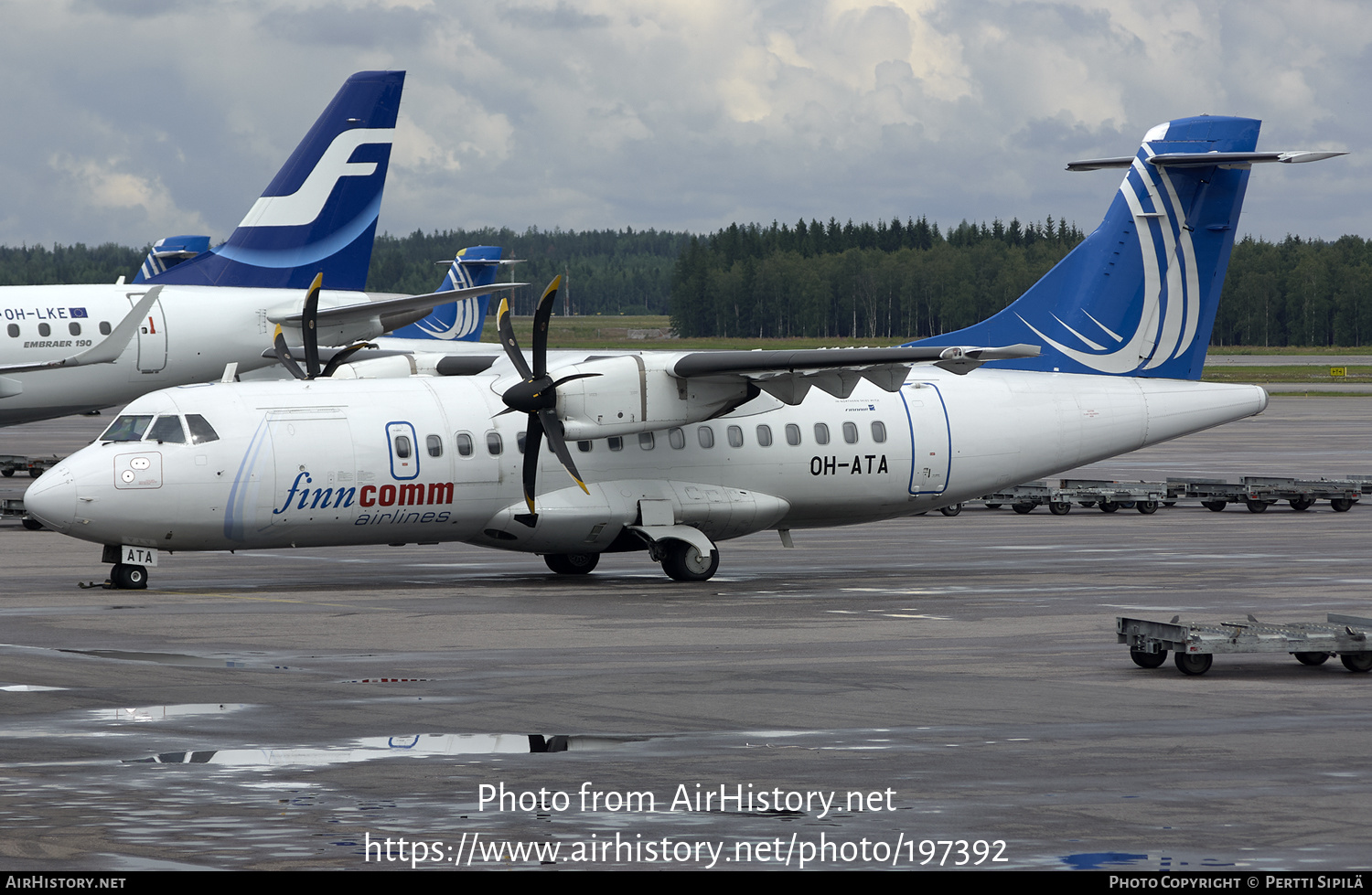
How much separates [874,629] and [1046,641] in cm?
215

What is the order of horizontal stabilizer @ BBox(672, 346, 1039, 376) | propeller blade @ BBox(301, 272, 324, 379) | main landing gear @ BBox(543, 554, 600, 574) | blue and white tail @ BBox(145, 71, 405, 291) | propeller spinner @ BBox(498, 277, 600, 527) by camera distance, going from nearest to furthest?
horizontal stabilizer @ BBox(672, 346, 1039, 376) < propeller spinner @ BBox(498, 277, 600, 527) < main landing gear @ BBox(543, 554, 600, 574) < propeller blade @ BBox(301, 272, 324, 379) < blue and white tail @ BBox(145, 71, 405, 291)

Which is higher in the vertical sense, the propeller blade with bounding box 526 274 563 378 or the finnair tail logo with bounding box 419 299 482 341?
the finnair tail logo with bounding box 419 299 482 341

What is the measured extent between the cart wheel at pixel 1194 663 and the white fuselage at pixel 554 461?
11.2m

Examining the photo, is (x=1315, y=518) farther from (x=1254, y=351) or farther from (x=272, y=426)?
(x=1254, y=351)

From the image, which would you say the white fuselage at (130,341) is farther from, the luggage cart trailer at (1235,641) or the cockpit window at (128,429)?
the luggage cart trailer at (1235,641)

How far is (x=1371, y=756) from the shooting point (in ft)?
41.3

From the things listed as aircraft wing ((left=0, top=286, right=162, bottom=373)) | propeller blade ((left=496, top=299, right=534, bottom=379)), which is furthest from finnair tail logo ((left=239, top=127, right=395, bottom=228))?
propeller blade ((left=496, top=299, right=534, bottom=379))

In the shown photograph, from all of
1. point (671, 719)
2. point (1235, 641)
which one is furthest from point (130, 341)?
point (1235, 641)

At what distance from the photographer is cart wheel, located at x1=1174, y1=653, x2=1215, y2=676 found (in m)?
16.5

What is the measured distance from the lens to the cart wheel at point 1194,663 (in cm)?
1648

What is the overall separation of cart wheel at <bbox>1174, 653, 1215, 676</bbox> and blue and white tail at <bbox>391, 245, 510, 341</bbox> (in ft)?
196

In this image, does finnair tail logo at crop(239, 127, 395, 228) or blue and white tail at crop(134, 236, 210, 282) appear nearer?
finnair tail logo at crop(239, 127, 395, 228)

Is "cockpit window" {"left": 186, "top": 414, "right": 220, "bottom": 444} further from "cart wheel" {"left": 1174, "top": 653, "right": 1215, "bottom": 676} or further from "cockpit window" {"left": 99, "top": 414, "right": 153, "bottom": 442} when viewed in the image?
"cart wheel" {"left": 1174, "top": 653, "right": 1215, "bottom": 676}

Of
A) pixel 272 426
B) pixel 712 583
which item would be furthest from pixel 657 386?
pixel 272 426
